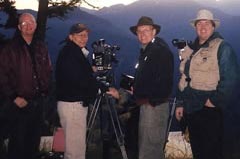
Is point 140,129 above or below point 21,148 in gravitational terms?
above

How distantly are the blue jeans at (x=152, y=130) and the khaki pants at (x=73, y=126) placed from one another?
2.55ft

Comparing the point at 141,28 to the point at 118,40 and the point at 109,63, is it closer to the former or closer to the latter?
the point at 109,63

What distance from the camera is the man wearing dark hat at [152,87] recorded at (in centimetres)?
525

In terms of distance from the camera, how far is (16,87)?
573 centimetres

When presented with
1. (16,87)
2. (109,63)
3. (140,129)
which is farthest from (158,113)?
(16,87)

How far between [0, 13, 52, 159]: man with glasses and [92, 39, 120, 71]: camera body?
778 mm

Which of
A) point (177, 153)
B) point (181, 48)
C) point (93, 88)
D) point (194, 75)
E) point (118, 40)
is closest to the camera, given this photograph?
point (194, 75)

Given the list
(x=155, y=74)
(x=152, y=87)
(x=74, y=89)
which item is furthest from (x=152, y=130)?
(x=74, y=89)

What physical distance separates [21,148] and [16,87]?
862 millimetres

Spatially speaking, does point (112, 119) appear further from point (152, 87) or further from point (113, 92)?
point (152, 87)

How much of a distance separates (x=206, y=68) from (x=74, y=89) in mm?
1681

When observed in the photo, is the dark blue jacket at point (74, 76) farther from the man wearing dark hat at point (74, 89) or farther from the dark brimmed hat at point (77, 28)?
the dark brimmed hat at point (77, 28)

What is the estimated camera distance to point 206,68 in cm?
512

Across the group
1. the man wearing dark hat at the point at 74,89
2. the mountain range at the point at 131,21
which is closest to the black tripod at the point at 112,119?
the man wearing dark hat at the point at 74,89
